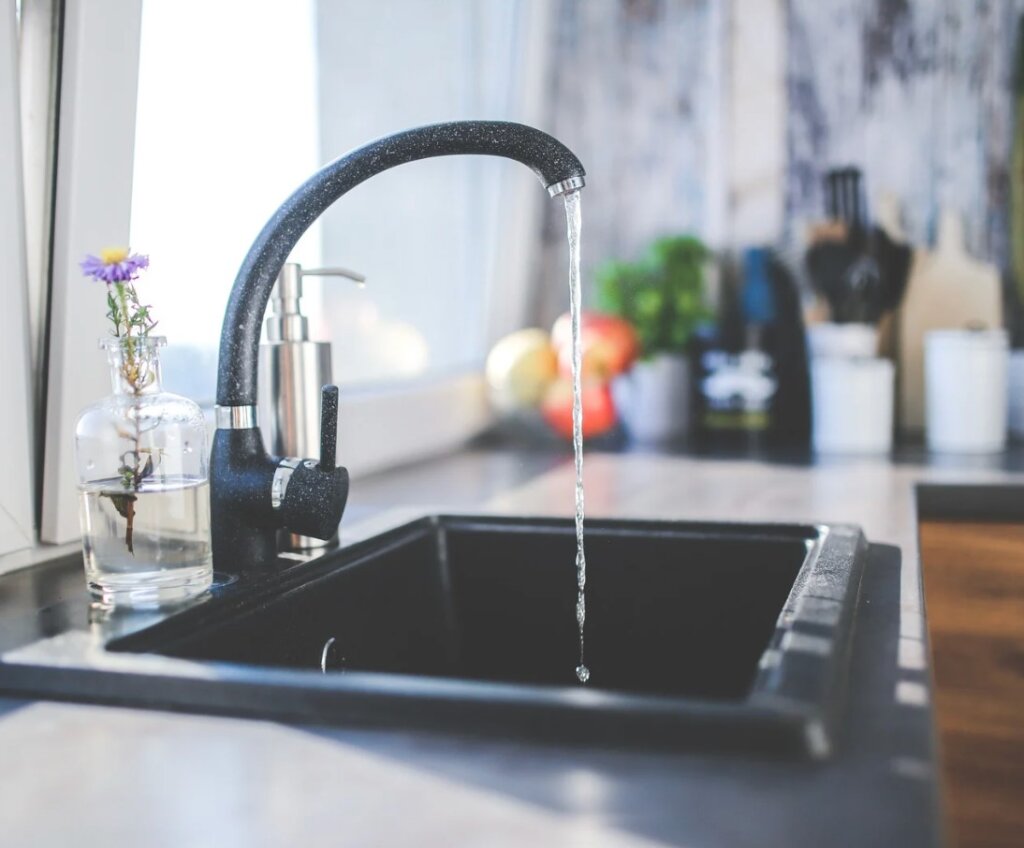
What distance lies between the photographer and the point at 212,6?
52.9 inches

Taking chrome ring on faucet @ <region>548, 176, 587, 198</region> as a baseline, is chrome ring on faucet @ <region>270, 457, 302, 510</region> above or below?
below

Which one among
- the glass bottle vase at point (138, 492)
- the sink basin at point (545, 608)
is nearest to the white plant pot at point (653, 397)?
the sink basin at point (545, 608)

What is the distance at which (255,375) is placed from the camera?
954 millimetres

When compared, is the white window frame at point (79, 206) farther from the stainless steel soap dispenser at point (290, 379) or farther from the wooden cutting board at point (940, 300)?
the wooden cutting board at point (940, 300)

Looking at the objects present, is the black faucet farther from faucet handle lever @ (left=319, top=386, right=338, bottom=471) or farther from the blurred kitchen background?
the blurred kitchen background

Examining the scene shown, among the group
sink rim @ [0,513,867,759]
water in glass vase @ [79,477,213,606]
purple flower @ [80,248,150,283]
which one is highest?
purple flower @ [80,248,150,283]

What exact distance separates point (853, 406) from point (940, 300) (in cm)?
33

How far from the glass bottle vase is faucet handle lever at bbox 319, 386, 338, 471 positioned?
105 mm

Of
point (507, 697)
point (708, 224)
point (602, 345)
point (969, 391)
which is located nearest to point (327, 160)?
point (602, 345)

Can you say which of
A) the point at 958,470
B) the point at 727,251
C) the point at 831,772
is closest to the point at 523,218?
the point at 727,251

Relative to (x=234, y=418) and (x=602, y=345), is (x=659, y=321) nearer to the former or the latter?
(x=602, y=345)

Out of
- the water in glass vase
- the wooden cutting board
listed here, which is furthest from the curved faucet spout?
the wooden cutting board

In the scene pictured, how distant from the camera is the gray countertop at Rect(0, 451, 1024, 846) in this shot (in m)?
0.47

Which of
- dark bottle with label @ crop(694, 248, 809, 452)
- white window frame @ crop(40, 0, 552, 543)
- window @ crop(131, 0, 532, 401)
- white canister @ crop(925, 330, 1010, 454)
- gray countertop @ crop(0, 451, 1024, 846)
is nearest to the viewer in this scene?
gray countertop @ crop(0, 451, 1024, 846)
